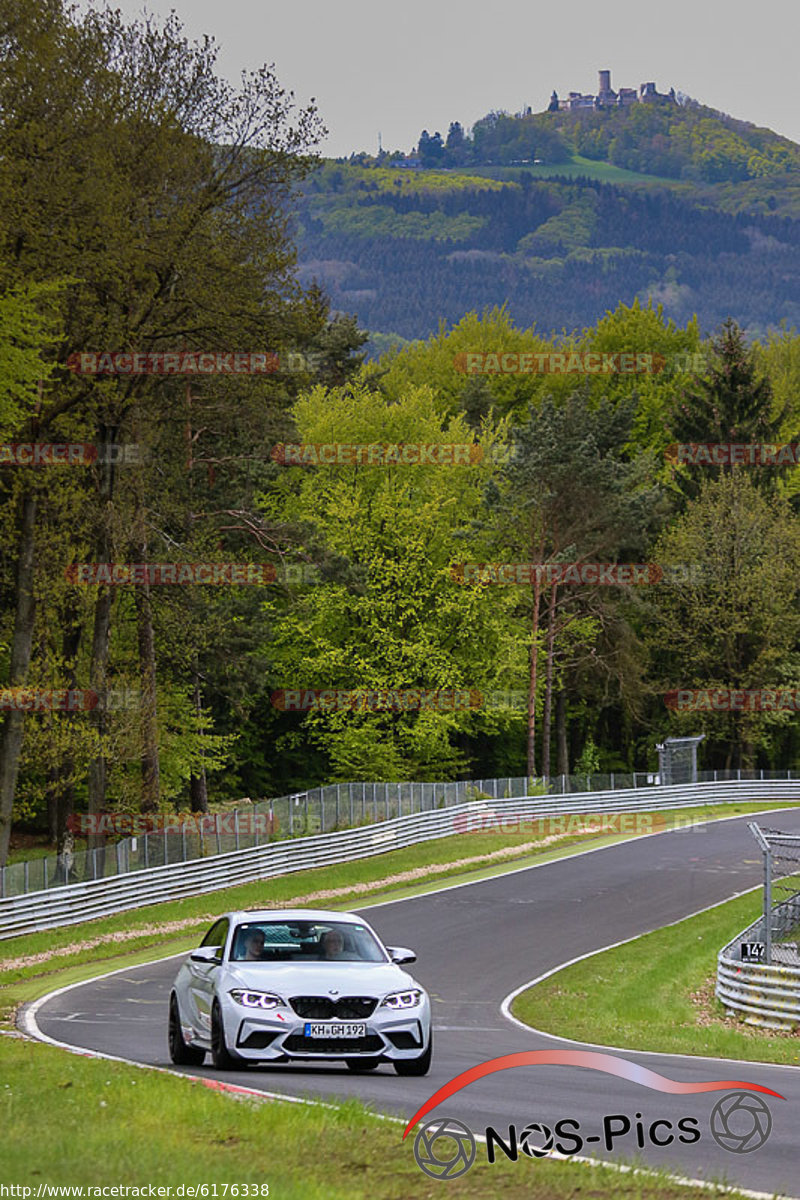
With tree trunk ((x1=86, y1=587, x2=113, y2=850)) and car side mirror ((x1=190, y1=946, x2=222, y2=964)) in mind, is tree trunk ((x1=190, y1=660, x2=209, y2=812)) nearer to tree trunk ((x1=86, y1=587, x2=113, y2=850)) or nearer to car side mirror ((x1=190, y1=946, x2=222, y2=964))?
tree trunk ((x1=86, y1=587, x2=113, y2=850))

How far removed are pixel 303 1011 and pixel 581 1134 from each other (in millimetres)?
3421

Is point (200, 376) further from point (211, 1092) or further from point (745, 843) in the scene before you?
point (211, 1092)

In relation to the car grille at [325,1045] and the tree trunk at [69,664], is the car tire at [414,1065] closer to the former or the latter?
the car grille at [325,1045]

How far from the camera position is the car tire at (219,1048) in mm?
12961

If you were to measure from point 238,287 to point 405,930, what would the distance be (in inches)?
591

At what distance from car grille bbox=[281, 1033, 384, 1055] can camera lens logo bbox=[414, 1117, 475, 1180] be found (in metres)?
2.61

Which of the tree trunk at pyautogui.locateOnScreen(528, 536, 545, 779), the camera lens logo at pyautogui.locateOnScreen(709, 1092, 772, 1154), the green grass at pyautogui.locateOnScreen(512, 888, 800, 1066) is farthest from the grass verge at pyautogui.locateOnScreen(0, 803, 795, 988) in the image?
the camera lens logo at pyautogui.locateOnScreen(709, 1092, 772, 1154)

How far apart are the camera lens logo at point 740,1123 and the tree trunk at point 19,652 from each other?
24599mm

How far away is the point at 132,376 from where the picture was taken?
117 feet

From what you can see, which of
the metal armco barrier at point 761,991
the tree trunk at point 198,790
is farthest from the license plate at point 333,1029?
the tree trunk at point 198,790

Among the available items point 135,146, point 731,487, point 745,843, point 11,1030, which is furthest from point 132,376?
point 731,487
